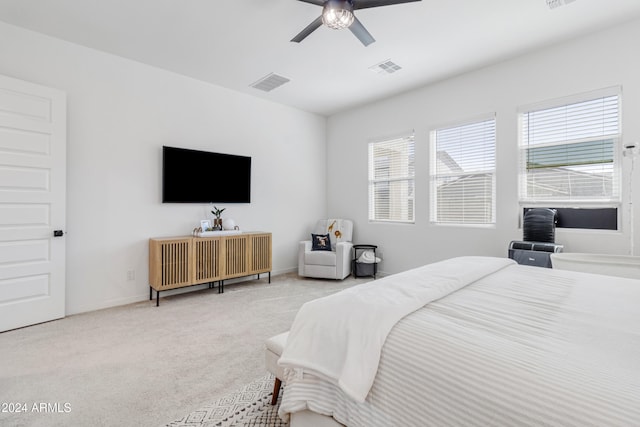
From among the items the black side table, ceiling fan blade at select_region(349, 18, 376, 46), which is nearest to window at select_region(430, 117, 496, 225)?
the black side table

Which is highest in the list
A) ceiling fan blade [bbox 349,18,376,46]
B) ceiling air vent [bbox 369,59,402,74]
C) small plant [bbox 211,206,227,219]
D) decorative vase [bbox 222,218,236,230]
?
ceiling air vent [bbox 369,59,402,74]

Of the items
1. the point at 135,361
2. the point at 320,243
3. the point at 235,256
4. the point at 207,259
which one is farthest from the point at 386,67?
the point at 135,361

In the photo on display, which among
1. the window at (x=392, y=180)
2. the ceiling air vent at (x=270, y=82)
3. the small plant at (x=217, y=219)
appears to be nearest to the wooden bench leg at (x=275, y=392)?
the small plant at (x=217, y=219)

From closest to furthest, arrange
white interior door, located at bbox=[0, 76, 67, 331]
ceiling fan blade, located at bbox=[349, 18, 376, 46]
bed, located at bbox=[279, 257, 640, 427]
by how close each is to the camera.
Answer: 1. bed, located at bbox=[279, 257, 640, 427]
2. ceiling fan blade, located at bbox=[349, 18, 376, 46]
3. white interior door, located at bbox=[0, 76, 67, 331]

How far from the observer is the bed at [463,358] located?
0.74 meters

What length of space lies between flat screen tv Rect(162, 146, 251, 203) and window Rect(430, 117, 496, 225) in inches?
113

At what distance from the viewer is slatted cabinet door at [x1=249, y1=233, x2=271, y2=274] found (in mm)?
4242

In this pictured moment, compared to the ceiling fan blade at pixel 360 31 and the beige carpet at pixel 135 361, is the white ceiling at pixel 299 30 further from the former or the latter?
the beige carpet at pixel 135 361

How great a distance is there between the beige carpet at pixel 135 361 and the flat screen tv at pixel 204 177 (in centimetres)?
141

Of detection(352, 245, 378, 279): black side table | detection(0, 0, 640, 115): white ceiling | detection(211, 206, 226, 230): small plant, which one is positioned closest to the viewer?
detection(0, 0, 640, 115): white ceiling

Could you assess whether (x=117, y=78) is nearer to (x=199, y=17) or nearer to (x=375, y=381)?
(x=199, y=17)

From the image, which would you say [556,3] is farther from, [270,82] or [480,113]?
[270,82]

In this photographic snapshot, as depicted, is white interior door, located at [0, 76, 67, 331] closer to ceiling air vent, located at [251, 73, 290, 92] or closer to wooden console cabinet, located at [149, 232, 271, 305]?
wooden console cabinet, located at [149, 232, 271, 305]

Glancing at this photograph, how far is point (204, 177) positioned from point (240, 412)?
10.4 feet
